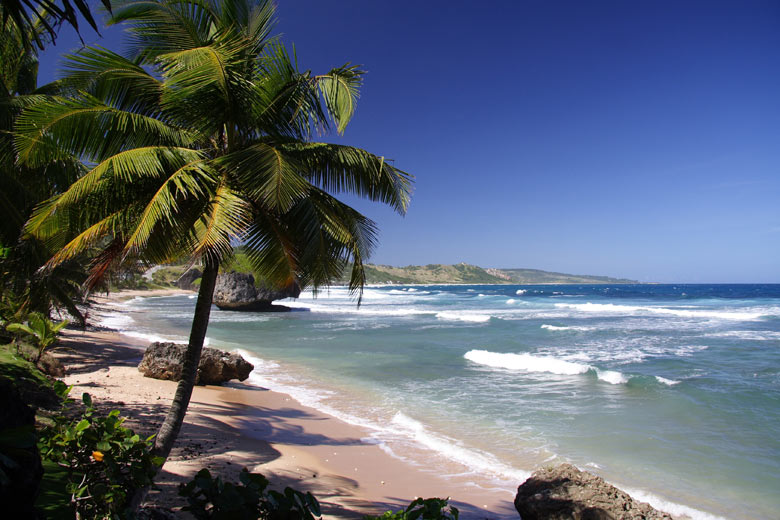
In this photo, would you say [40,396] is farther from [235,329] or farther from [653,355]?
[235,329]

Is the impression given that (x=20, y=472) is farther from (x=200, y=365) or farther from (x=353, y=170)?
(x=200, y=365)

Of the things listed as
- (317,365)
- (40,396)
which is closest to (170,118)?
(40,396)

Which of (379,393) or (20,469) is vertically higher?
(20,469)

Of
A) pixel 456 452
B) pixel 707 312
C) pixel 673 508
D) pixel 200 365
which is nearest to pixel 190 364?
pixel 456 452

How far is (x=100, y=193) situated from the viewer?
442 centimetres

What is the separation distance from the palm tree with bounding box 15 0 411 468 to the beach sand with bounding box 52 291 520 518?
6.61 feet

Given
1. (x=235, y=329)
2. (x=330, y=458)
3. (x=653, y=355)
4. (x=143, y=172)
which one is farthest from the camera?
(x=235, y=329)

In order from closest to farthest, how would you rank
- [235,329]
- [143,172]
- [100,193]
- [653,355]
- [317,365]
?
[143,172] < [100,193] < [317,365] < [653,355] < [235,329]

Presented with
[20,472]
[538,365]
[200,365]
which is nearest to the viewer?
[20,472]

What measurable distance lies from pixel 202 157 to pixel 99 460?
2985 mm

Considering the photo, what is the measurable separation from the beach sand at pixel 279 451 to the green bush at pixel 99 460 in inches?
62.5

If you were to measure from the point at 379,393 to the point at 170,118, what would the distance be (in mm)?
8577

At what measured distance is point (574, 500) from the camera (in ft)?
14.2

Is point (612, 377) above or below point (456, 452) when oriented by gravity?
above
